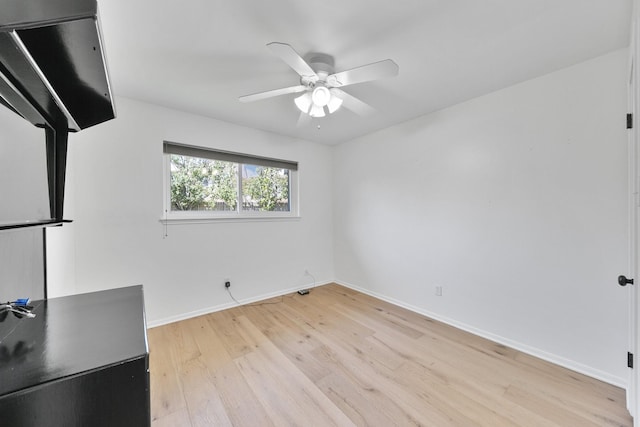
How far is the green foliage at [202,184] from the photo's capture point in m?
2.78

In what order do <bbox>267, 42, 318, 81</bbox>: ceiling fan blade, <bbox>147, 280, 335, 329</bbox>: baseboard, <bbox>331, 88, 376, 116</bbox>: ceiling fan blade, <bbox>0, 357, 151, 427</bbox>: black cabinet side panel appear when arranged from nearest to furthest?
<bbox>0, 357, 151, 427</bbox>: black cabinet side panel < <bbox>267, 42, 318, 81</bbox>: ceiling fan blade < <bbox>331, 88, 376, 116</bbox>: ceiling fan blade < <bbox>147, 280, 335, 329</bbox>: baseboard

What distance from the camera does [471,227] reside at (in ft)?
8.09

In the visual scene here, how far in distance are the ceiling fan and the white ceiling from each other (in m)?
0.12

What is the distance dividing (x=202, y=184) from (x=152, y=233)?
737mm

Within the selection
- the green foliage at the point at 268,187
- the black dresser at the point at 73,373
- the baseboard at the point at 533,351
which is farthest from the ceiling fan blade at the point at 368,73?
the baseboard at the point at 533,351

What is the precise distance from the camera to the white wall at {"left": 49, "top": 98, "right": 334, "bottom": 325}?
7.26ft

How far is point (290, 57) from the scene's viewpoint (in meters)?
1.42

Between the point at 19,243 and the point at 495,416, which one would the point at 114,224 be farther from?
the point at 495,416

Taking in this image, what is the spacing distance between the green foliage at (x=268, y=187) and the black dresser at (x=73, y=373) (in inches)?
96.5

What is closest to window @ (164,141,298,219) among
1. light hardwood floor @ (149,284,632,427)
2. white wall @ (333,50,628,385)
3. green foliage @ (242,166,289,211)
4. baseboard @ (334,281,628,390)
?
green foliage @ (242,166,289,211)

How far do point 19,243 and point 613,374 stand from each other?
3459 millimetres

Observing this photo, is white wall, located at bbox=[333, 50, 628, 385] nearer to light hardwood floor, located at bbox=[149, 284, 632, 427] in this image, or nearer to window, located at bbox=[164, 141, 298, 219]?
light hardwood floor, located at bbox=[149, 284, 632, 427]

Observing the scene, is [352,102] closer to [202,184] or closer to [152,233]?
[202,184]

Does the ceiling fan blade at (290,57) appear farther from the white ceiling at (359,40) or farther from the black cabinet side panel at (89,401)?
the black cabinet side panel at (89,401)
